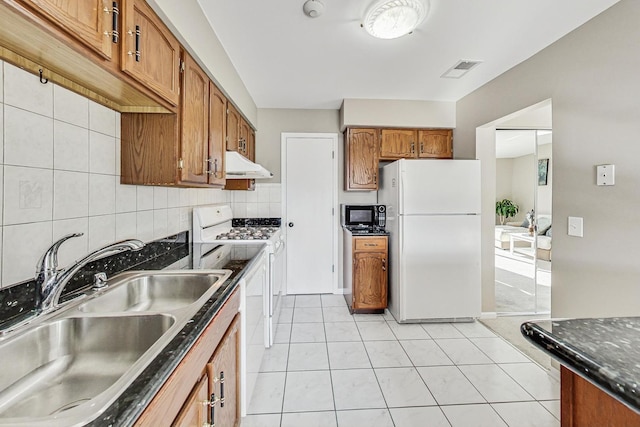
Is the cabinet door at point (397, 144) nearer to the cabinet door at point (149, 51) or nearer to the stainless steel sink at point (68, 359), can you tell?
the cabinet door at point (149, 51)

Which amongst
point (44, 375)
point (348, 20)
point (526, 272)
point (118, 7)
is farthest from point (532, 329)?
point (526, 272)

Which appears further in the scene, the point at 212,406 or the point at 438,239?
the point at 438,239

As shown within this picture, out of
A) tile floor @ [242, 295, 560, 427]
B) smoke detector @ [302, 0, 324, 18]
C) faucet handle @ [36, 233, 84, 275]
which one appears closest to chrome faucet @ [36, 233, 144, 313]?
faucet handle @ [36, 233, 84, 275]

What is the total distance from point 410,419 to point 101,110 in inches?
91.3

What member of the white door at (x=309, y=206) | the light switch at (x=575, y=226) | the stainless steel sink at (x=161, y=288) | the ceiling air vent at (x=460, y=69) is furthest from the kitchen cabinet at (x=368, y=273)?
the stainless steel sink at (x=161, y=288)

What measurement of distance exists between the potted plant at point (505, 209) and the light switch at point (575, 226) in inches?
129

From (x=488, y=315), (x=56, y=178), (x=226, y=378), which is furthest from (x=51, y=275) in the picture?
(x=488, y=315)

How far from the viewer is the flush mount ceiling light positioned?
1.65 meters

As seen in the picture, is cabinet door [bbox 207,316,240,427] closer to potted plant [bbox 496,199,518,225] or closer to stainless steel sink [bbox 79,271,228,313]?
stainless steel sink [bbox 79,271,228,313]

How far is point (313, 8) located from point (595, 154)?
1.94 meters

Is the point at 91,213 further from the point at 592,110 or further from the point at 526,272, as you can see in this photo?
the point at 526,272

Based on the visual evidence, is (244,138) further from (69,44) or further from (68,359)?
(68,359)

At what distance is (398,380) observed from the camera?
2002 mm

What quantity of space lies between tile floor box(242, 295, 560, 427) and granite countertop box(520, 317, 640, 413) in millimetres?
1258
